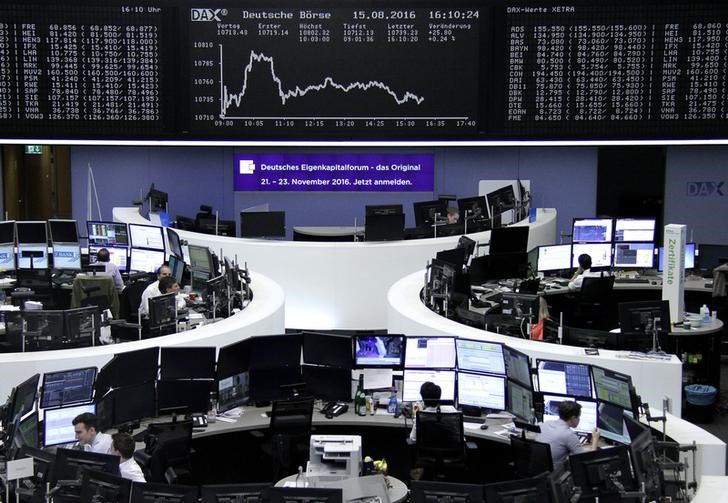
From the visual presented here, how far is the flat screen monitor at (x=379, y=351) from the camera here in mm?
8492

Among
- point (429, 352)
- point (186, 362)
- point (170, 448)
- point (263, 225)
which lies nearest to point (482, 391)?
point (429, 352)

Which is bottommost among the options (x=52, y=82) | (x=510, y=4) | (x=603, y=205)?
(x=603, y=205)

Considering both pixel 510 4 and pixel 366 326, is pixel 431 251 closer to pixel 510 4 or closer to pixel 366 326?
pixel 366 326

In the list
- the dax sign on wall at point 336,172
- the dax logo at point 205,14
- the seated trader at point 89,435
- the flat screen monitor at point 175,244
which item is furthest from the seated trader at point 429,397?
the dax sign on wall at point 336,172

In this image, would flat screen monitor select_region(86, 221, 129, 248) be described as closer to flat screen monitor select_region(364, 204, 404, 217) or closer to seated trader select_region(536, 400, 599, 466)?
flat screen monitor select_region(364, 204, 404, 217)

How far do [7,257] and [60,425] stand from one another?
5.79 meters

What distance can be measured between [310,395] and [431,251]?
441 cm

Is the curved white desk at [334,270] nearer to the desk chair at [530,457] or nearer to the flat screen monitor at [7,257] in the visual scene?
the flat screen monitor at [7,257]

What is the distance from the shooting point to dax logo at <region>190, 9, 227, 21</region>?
11.9m

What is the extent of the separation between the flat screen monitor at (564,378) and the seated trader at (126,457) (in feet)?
9.50

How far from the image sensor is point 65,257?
12820 mm

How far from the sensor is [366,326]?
12.8 meters

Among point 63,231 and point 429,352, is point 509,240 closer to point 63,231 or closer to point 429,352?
point 429,352

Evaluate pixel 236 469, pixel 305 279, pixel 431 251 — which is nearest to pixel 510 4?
pixel 431 251
